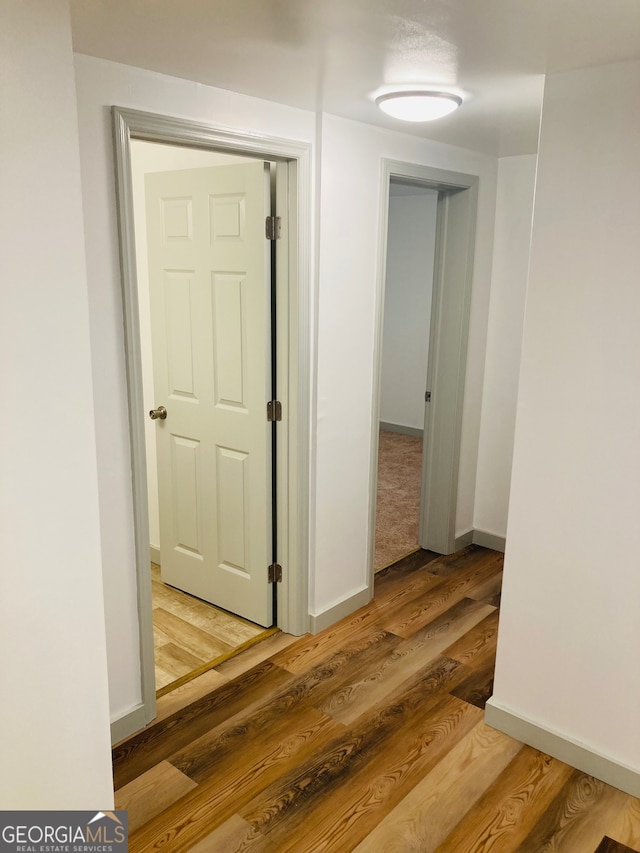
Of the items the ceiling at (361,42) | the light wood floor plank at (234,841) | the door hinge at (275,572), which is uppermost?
the ceiling at (361,42)

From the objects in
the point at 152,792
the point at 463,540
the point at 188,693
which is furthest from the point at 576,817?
the point at 463,540

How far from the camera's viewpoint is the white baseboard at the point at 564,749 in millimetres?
2238

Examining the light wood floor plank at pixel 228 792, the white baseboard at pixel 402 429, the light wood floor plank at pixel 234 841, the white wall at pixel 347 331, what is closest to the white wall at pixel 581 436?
the light wood floor plank at pixel 228 792

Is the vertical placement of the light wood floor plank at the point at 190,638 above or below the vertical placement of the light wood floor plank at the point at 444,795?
above

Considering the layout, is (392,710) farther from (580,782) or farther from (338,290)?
(338,290)

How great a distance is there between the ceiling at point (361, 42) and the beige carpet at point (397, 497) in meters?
2.60

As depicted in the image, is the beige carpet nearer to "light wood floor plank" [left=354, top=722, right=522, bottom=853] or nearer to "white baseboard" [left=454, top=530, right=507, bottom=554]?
"white baseboard" [left=454, top=530, right=507, bottom=554]

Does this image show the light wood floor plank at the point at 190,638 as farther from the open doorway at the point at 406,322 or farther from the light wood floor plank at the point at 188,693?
the open doorway at the point at 406,322

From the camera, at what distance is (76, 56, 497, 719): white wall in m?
2.11

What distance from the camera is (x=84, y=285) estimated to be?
1.33 meters

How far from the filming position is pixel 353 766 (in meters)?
2.33

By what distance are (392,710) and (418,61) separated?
228 cm

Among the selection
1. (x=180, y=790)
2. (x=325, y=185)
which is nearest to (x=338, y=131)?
(x=325, y=185)

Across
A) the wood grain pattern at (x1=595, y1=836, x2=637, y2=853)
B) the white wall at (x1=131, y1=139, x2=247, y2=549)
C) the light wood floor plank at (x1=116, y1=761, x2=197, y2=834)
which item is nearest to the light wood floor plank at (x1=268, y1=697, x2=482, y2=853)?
the light wood floor plank at (x1=116, y1=761, x2=197, y2=834)
